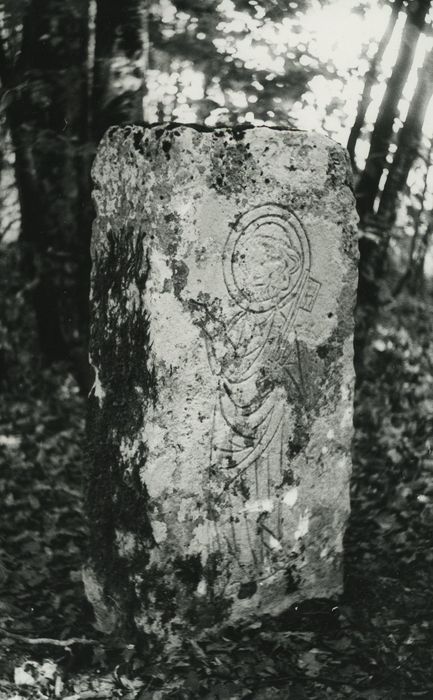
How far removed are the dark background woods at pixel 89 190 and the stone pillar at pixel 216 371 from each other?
3.04 ft

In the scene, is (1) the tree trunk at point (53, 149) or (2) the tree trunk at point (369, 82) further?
(2) the tree trunk at point (369, 82)

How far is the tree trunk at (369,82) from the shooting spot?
17.0 feet

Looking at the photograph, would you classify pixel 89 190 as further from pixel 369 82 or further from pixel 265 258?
pixel 265 258

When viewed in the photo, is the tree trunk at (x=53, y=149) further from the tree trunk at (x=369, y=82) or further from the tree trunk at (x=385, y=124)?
the tree trunk at (x=385, y=124)

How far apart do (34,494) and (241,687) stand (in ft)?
6.17

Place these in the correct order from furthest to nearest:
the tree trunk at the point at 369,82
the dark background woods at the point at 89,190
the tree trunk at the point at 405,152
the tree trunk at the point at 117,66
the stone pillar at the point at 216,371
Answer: the tree trunk at the point at 405,152
the tree trunk at the point at 369,82
the tree trunk at the point at 117,66
the dark background woods at the point at 89,190
the stone pillar at the point at 216,371

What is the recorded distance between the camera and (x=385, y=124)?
5301mm

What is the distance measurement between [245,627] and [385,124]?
12.0 ft

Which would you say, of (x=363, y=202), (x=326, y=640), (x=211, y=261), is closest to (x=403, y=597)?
(x=326, y=640)

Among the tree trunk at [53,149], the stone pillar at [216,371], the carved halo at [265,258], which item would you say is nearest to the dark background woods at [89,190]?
the tree trunk at [53,149]

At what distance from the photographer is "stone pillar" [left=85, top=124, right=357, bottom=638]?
2.66m

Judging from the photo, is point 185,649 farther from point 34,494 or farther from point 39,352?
point 39,352

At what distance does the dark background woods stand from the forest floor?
2cm

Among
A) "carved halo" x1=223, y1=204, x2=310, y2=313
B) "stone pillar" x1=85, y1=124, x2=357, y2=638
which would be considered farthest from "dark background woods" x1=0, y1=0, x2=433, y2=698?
Answer: "carved halo" x1=223, y1=204, x2=310, y2=313
